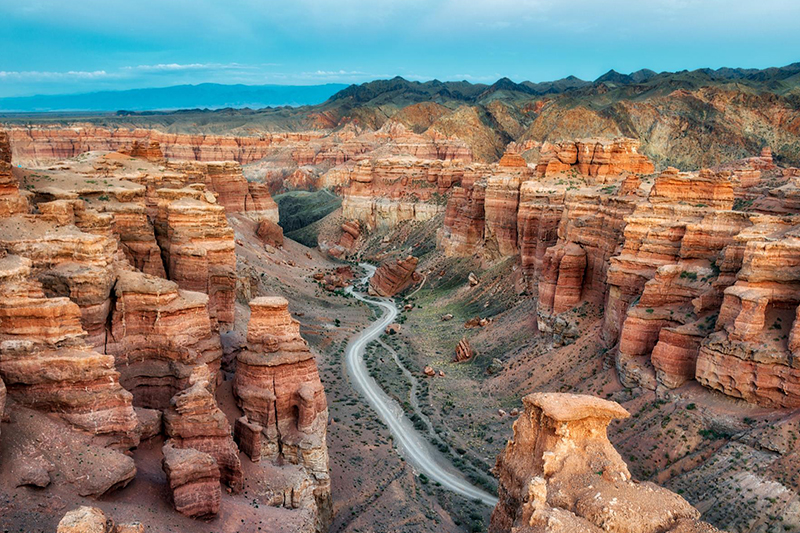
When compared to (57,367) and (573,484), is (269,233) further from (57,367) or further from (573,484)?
(573,484)

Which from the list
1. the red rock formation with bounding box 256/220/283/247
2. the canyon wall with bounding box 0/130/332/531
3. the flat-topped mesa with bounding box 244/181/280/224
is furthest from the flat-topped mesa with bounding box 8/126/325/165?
the canyon wall with bounding box 0/130/332/531

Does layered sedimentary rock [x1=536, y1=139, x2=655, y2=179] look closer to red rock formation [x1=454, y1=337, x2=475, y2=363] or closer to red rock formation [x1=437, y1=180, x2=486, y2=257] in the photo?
red rock formation [x1=437, y1=180, x2=486, y2=257]

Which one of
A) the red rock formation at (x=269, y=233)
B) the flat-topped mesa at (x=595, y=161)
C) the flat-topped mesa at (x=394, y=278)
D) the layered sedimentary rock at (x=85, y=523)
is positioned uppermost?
the flat-topped mesa at (x=595, y=161)

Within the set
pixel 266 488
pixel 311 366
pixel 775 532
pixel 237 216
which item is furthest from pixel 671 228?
pixel 237 216

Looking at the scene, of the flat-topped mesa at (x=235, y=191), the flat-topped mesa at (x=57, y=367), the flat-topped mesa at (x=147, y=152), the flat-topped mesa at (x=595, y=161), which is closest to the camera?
the flat-topped mesa at (x=57, y=367)

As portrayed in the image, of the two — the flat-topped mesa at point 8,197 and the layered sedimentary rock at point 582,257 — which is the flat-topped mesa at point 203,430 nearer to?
A: the flat-topped mesa at point 8,197

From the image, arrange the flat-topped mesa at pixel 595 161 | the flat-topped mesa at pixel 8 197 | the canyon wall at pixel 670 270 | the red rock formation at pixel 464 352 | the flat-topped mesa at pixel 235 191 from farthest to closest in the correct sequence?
the flat-topped mesa at pixel 235 191
the flat-topped mesa at pixel 595 161
the red rock formation at pixel 464 352
the flat-topped mesa at pixel 8 197
the canyon wall at pixel 670 270

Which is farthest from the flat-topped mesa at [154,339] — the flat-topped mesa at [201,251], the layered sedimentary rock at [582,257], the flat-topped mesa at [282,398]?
the layered sedimentary rock at [582,257]
